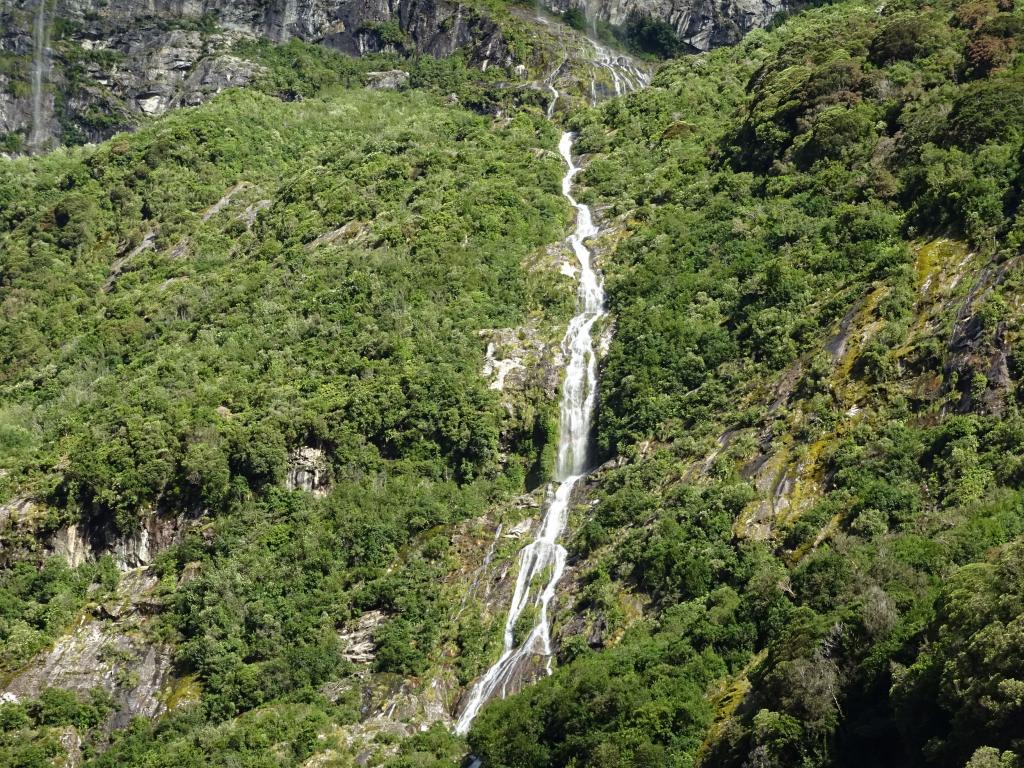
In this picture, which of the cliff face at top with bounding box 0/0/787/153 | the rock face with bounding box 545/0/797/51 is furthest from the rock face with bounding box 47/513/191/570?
the rock face with bounding box 545/0/797/51

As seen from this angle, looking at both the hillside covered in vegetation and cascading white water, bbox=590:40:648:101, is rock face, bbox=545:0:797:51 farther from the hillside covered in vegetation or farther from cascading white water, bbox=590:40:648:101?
the hillside covered in vegetation

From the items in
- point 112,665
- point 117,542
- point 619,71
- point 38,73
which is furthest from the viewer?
point 38,73

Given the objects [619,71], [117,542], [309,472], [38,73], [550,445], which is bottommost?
[38,73]

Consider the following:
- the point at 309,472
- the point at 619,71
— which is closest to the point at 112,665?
the point at 309,472

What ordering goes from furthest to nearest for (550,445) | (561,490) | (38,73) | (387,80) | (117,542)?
(387,80) < (38,73) < (550,445) < (561,490) < (117,542)

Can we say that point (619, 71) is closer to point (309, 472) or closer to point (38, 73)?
point (38, 73)

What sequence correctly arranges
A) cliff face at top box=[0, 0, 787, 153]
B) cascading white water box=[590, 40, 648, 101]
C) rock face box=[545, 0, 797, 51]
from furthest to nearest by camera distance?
rock face box=[545, 0, 797, 51], cliff face at top box=[0, 0, 787, 153], cascading white water box=[590, 40, 648, 101]
